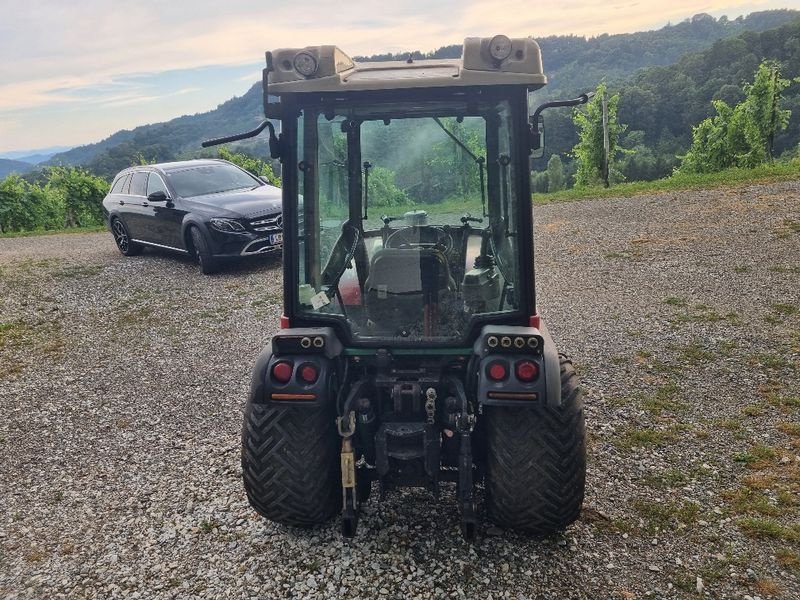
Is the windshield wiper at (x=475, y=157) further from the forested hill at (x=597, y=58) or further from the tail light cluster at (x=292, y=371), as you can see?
the forested hill at (x=597, y=58)

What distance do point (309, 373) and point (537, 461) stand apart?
3.95 feet

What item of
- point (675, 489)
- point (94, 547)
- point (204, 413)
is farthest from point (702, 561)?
point (204, 413)

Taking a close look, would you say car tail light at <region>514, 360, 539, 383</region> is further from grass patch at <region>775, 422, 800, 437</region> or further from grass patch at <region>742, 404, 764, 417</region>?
grass patch at <region>742, 404, 764, 417</region>

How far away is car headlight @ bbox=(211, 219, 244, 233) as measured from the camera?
9617 mm

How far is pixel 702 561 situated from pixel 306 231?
2.63 m

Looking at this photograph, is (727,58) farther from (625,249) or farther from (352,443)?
(352,443)

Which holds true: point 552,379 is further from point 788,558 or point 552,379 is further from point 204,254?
point 204,254

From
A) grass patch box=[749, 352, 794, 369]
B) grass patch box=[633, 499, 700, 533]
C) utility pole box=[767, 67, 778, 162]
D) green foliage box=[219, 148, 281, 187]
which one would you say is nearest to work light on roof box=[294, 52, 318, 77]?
grass patch box=[633, 499, 700, 533]

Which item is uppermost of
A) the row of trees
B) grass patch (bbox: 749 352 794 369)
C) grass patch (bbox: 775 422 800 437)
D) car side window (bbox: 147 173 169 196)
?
the row of trees

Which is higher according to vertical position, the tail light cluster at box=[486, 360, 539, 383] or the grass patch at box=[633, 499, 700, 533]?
the tail light cluster at box=[486, 360, 539, 383]

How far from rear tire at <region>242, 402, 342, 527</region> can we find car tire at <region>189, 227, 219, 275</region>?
23.3ft

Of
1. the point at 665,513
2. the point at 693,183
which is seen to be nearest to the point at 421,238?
the point at 665,513

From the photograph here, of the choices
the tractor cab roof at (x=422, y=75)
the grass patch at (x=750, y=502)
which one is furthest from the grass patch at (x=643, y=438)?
the tractor cab roof at (x=422, y=75)

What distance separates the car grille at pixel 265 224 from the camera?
31.9ft
